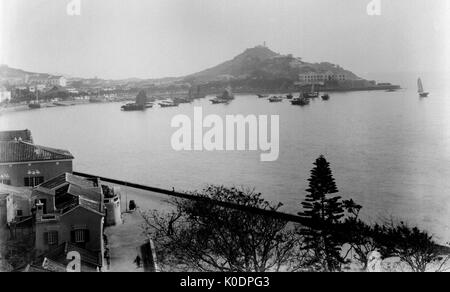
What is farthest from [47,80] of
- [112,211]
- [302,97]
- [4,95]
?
[302,97]

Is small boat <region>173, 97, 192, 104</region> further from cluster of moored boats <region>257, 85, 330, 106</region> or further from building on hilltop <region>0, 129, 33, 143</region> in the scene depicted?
building on hilltop <region>0, 129, 33, 143</region>

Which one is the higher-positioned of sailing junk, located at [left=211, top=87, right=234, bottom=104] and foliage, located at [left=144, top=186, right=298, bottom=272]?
sailing junk, located at [left=211, top=87, right=234, bottom=104]

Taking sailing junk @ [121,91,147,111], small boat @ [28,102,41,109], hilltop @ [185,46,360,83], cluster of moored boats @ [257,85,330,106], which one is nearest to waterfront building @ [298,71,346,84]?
hilltop @ [185,46,360,83]

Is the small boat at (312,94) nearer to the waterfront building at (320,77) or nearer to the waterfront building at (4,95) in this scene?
the waterfront building at (320,77)

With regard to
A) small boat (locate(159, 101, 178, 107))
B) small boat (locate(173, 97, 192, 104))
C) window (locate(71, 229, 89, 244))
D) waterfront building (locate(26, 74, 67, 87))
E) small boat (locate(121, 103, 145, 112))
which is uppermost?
waterfront building (locate(26, 74, 67, 87))

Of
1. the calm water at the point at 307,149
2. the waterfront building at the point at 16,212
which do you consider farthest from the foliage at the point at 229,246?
the calm water at the point at 307,149

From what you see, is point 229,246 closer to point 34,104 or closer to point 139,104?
point 139,104
